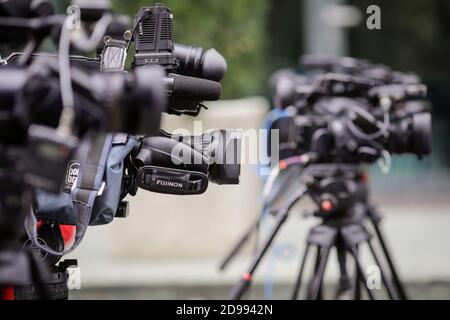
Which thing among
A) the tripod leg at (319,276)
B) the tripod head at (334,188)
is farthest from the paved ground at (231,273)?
the tripod leg at (319,276)

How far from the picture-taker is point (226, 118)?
7.88 meters

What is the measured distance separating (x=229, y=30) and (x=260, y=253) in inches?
199

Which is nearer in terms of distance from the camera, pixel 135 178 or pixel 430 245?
pixel 135 178

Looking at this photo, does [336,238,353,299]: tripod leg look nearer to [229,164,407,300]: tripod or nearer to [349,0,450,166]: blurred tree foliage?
[229,164,407,300]: tripod

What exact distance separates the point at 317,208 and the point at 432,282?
2281mm

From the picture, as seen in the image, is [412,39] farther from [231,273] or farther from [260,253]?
[260,253]

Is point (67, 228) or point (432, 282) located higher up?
point (67, 228)

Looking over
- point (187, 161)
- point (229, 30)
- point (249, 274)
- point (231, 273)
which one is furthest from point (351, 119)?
point (229, 30)

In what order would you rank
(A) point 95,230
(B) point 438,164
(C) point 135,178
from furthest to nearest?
1. (B) point 438,164
2. (A) point 95,230
3. (C) point 135,178

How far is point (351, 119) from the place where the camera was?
4242 mm

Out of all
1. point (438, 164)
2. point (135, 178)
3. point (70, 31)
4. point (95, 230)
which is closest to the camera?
point (70, 31)

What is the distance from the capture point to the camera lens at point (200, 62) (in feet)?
10.8


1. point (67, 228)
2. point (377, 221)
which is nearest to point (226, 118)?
point (377, 221)

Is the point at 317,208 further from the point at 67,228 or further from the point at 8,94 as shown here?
the point at 8,94
